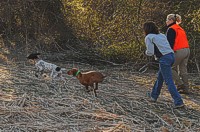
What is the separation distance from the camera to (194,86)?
962cm

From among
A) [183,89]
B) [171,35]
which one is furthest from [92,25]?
[171,35]

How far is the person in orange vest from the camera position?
7.79 meters

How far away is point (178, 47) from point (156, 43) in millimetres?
1475

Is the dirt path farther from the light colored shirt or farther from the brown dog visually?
the light colored shirt

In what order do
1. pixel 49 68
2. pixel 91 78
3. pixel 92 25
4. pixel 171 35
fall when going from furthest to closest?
1. pixel 92 25
2. pixel 49 68
3. pixel 171 35
4. pixel 91 78

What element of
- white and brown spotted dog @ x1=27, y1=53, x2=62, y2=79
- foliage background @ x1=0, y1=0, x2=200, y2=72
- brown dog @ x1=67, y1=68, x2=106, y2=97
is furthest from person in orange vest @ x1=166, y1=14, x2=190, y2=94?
white and brown spotted dog @ x1=27, y1=53, x2=62, y2=79

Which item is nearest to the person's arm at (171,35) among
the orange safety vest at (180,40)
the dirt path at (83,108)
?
the orange safety vest at (180,40)

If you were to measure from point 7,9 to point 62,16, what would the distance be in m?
2.09

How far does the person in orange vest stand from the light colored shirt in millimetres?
889

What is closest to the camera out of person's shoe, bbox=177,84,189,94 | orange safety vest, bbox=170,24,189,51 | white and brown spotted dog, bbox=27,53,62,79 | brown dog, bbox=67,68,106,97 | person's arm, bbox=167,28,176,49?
brown dog, bbox=67,68,106,97

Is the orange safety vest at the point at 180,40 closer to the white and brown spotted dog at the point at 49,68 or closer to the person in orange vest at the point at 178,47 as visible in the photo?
the person in orange vest at the point at 178,47

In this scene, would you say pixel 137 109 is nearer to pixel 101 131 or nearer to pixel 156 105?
pixel 156 105

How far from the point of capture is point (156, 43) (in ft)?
22.6

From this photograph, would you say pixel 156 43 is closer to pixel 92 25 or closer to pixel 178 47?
pixel 178 47
